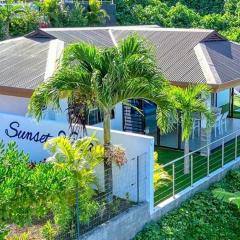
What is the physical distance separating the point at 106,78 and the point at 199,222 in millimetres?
4447

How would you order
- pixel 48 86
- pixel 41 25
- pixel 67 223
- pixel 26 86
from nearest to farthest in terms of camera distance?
1. pixel 67 223
2. pixel 48 86
3. pixel 26 86
4. pixel 41 25

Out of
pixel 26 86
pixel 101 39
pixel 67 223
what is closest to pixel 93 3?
pixel 101 39

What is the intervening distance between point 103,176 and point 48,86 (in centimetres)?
268

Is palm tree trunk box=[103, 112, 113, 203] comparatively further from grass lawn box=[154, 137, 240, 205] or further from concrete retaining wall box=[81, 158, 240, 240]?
grass lawn box=[154, 137, 240, 205]

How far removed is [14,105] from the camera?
15836 millimetres

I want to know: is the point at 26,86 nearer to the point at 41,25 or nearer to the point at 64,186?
the point at 64,186

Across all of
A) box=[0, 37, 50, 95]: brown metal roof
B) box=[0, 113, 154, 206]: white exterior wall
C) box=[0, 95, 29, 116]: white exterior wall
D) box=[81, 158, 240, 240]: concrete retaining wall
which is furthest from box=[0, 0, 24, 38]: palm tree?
box=[81, 158, 240, 240]: concrete retaining wall

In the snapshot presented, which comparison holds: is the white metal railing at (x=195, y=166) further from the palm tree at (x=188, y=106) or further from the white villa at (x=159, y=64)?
the palm tree at (x=188, y=106)

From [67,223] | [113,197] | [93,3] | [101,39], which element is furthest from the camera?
[93,3]

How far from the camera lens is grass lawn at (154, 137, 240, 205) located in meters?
12.9

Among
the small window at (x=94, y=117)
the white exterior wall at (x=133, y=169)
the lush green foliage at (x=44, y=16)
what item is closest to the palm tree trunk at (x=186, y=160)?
the white exterior wall at (x=133, y=169)

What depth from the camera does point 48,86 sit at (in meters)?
10.5

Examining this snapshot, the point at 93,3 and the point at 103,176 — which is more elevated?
the point at 93,3

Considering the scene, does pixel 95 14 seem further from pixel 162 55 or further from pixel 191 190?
pixel 191 190
